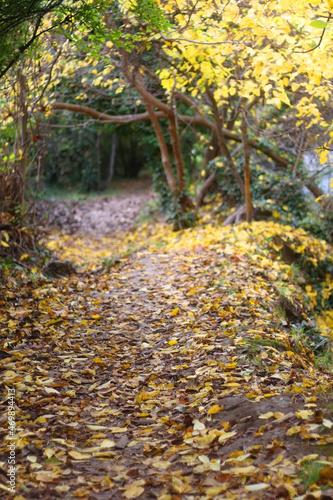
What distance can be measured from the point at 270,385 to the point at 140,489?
51.4 inches

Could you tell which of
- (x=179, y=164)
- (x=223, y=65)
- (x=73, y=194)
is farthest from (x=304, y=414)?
(x=73, y=194)

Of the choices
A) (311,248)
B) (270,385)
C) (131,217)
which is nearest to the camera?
(270,385)

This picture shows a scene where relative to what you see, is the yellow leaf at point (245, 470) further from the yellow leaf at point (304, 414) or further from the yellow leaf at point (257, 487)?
the yellow leaf at point (304, 414)

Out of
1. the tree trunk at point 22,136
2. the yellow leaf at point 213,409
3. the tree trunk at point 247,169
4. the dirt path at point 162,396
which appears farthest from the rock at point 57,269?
the yellow leaf at point 213,409

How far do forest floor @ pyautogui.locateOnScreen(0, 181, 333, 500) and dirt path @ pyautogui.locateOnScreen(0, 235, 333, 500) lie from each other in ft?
0.03

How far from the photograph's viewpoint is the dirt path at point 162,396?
94.9 inches

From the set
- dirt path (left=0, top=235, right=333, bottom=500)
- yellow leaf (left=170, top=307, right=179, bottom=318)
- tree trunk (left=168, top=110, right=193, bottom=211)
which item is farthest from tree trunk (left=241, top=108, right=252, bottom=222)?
yellow leaf (left=170, top=307, right=179, bottom=318)

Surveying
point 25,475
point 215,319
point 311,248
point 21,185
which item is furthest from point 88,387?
point 311,248

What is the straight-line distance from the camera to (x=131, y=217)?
14.5 meters

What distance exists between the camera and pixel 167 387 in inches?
141

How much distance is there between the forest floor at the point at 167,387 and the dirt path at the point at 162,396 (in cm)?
1

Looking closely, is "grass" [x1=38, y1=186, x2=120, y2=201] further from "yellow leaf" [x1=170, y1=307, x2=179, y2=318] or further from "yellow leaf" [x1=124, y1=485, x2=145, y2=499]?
"yellow leaf" [x1=124, y1=485, x2=145, y2=499]

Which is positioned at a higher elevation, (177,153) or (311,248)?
(177,153)

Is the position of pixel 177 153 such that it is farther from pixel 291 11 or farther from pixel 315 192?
pixel 291 11
